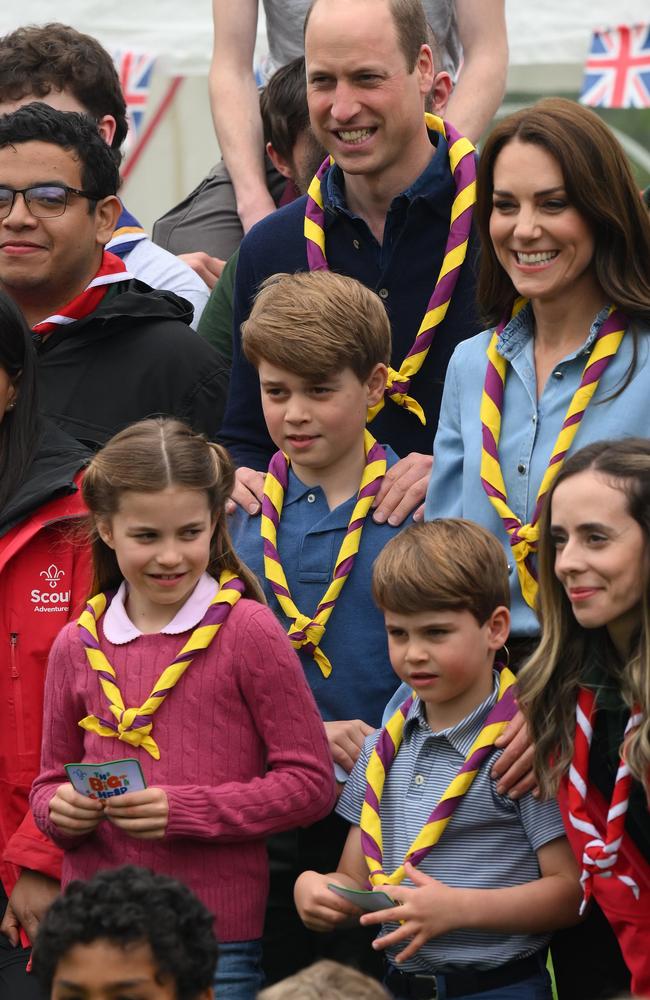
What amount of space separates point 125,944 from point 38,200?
8.50 ft

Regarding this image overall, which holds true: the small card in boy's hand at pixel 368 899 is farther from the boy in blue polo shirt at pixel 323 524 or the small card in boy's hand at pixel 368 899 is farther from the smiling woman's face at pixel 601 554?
the smiling woman's face at pixel 601 554

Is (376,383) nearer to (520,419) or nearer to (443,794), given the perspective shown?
(520,419)

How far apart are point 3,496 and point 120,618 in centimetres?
56

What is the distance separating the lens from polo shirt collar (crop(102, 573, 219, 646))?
4.27m

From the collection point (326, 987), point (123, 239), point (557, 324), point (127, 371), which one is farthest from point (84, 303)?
point (326, 987)

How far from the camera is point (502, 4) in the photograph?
627cm

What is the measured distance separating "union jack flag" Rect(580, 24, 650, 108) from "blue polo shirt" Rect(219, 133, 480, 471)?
120 inches

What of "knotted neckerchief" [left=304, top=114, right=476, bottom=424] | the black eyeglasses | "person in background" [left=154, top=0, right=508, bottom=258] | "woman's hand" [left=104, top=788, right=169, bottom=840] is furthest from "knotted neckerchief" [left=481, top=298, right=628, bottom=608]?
"person in background" [left=154, top=0, right=508, bottom=258]

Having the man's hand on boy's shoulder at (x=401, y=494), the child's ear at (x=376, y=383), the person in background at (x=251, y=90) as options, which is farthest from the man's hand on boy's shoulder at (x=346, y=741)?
the person in background at (x=251, y=90)

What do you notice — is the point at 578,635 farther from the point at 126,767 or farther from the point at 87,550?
the point at 87,550

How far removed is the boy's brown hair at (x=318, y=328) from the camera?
15.1ft

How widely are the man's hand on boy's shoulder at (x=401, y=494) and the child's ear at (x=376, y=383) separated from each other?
20cm

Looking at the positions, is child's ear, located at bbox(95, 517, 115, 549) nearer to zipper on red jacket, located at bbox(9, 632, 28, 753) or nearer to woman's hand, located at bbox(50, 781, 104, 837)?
zipper on red jacket, located at bbox(9, 632, 28, 753)

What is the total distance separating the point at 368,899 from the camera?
3.92 m
